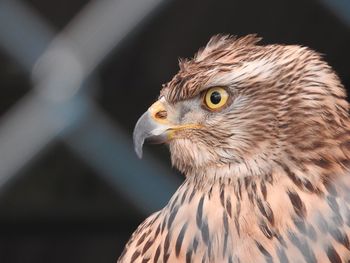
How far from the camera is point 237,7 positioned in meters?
5.29

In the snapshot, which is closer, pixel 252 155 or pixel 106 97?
pixel 252 155

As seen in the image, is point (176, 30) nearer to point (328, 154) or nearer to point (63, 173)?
point (63, 173)

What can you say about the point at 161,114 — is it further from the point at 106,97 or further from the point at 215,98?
the point at 106,97

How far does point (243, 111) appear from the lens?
3.09 m

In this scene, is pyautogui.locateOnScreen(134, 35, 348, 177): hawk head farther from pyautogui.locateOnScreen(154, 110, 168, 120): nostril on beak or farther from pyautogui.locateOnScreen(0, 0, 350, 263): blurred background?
pyautogui.locateOnScreen(0, 0, 350, 263): blurred background

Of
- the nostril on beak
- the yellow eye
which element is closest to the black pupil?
the yellow eye

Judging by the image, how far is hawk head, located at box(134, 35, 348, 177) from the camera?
9.95 ft

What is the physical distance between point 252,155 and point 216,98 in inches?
6.8

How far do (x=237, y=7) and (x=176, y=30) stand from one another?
0.28 m

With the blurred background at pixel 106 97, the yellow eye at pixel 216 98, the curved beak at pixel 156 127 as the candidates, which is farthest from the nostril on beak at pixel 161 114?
the blurred background at pixel 106 97

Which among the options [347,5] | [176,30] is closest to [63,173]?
[176,30]

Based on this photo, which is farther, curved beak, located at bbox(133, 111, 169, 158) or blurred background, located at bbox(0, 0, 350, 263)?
blurred background, located at bbox(0, 0, 350, 263)

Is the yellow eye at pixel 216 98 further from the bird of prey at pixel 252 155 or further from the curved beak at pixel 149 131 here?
the curved beak at pixel 149 131

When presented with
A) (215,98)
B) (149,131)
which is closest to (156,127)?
(149,131)
